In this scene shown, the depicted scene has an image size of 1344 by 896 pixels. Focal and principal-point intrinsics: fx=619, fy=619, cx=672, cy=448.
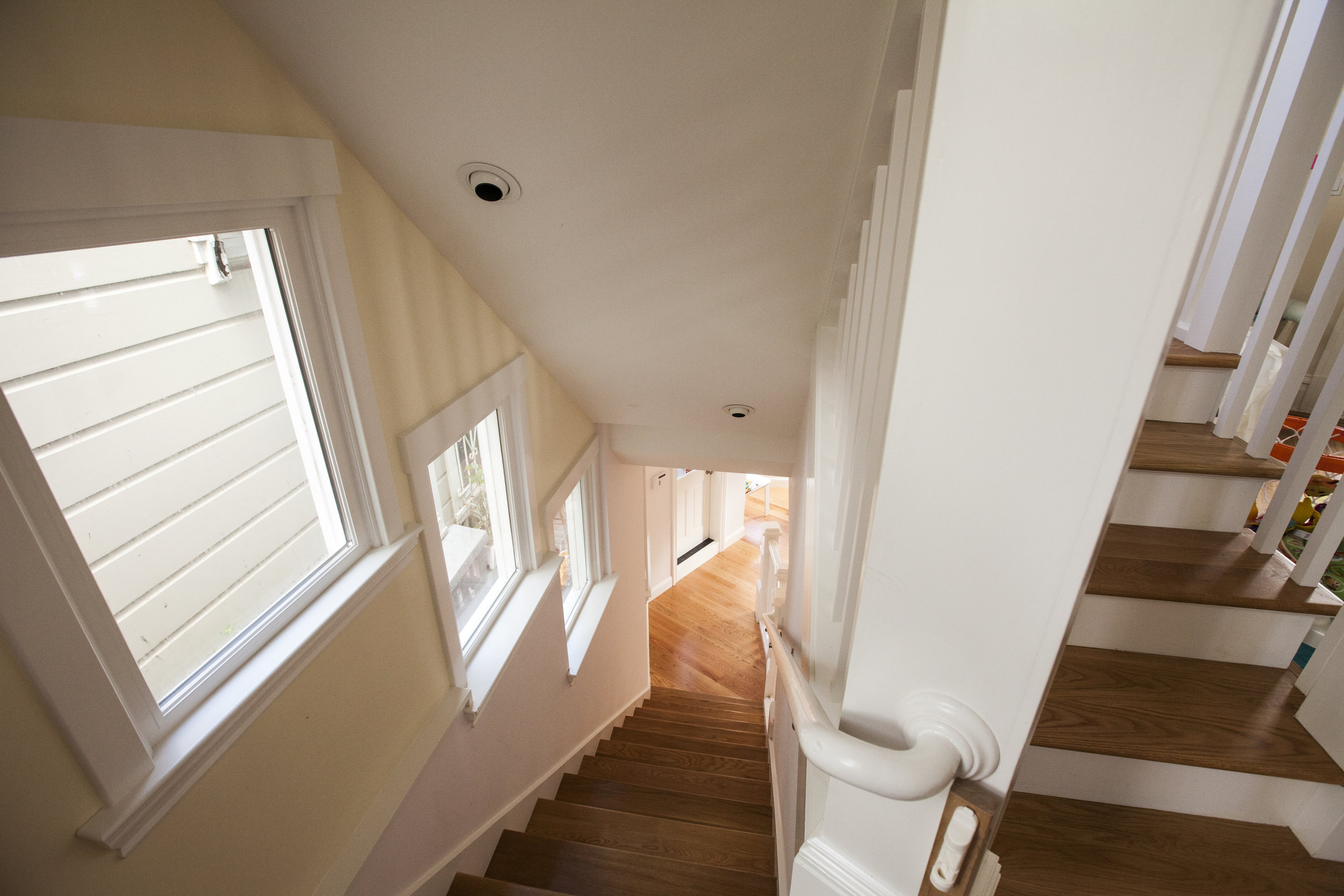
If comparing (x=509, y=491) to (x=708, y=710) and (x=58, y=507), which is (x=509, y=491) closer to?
(x=58, y=507)

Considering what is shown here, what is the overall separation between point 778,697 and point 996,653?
100 inches

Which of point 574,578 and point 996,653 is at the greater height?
point 996,653

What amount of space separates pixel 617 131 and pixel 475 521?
4.94 feet

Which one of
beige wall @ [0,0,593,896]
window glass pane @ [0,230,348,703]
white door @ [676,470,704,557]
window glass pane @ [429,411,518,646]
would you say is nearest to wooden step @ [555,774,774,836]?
window glass pane @ [429,411,518,646]

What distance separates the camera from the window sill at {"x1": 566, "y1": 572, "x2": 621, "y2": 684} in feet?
10.7

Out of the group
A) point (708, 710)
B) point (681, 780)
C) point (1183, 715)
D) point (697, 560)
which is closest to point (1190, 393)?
point (1183, 715)

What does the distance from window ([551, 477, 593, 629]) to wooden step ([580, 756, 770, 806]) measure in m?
0.80

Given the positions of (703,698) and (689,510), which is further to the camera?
(689,510)

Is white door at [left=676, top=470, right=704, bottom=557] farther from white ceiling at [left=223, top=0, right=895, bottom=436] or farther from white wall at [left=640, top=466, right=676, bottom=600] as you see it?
white ceiling at [left=223, top=0, right=895, bottom=436]

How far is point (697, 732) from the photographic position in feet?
13.0

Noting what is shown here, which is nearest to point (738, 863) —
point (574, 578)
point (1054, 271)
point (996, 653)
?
point (574, 578)

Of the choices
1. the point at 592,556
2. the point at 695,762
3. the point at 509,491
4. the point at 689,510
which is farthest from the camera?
the point at 689,510

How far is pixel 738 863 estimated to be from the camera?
2.48 m

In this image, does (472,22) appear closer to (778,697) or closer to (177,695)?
(177,695)
